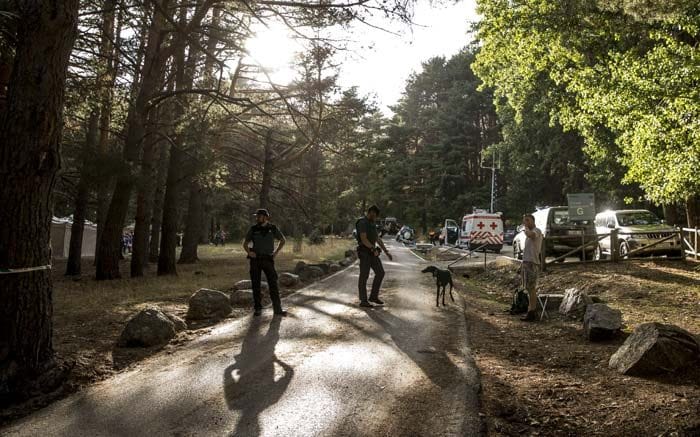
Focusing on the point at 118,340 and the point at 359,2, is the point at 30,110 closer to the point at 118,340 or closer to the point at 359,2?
the point at 118,340

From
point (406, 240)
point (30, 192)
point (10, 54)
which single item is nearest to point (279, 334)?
point (30, 192)

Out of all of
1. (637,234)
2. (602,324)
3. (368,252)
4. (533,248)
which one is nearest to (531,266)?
(533,248)

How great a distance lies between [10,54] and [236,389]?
7067 mm

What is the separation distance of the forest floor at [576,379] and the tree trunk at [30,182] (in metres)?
4.21

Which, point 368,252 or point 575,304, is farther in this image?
point 368,252

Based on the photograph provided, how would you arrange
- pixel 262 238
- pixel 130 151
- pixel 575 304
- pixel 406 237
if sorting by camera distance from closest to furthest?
pixel 575 304 < pixel 262 238 < pixel 130 151 < pixel 406 237

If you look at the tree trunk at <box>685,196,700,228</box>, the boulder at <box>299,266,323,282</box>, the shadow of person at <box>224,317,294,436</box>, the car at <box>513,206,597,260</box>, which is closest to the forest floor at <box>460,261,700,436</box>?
the shadow of person at <box>224,317,294,436</box>

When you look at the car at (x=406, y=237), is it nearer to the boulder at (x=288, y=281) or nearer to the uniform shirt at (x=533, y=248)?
the boulder at (x=288, y=281)

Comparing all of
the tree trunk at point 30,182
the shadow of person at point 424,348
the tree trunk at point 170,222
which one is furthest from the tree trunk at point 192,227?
the tree trunk at point 30,182

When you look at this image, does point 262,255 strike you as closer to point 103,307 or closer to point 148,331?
point 148,331

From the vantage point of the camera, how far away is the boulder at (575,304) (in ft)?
28.5

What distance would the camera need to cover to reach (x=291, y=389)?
465 centimetres

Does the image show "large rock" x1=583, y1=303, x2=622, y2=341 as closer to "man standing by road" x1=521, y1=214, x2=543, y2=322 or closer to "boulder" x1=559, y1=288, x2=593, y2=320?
"boulder" x1=559, y1=288, x2=593, y2=320

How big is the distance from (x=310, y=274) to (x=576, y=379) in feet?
37.5
